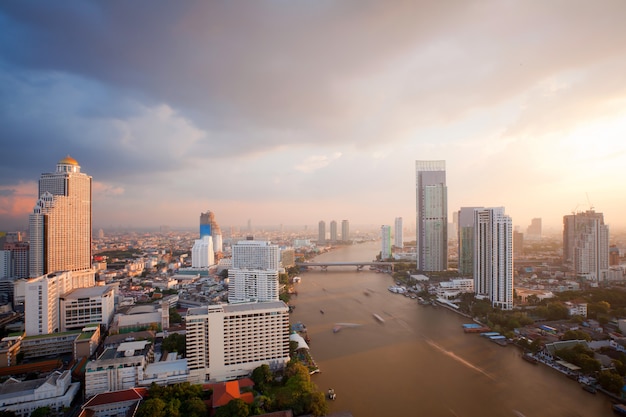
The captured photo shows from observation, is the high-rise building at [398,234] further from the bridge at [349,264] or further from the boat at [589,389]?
the boat at [589,389]

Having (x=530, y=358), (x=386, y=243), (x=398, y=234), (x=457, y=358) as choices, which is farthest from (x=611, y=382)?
(x=398, y=234)

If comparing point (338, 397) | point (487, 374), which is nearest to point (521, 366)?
point (487, 374)

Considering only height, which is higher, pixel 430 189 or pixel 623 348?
pixel 430 189

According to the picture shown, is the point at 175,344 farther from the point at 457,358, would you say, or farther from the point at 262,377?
the point at 457,358

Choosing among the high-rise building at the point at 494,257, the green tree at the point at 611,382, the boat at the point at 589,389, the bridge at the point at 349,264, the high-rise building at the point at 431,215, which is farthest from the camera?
the bridge at the point at 349,264

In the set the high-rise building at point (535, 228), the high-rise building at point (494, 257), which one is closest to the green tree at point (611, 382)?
the high-rise building at point (494, 257)

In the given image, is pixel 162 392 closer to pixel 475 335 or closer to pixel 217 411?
pixel 217 411
